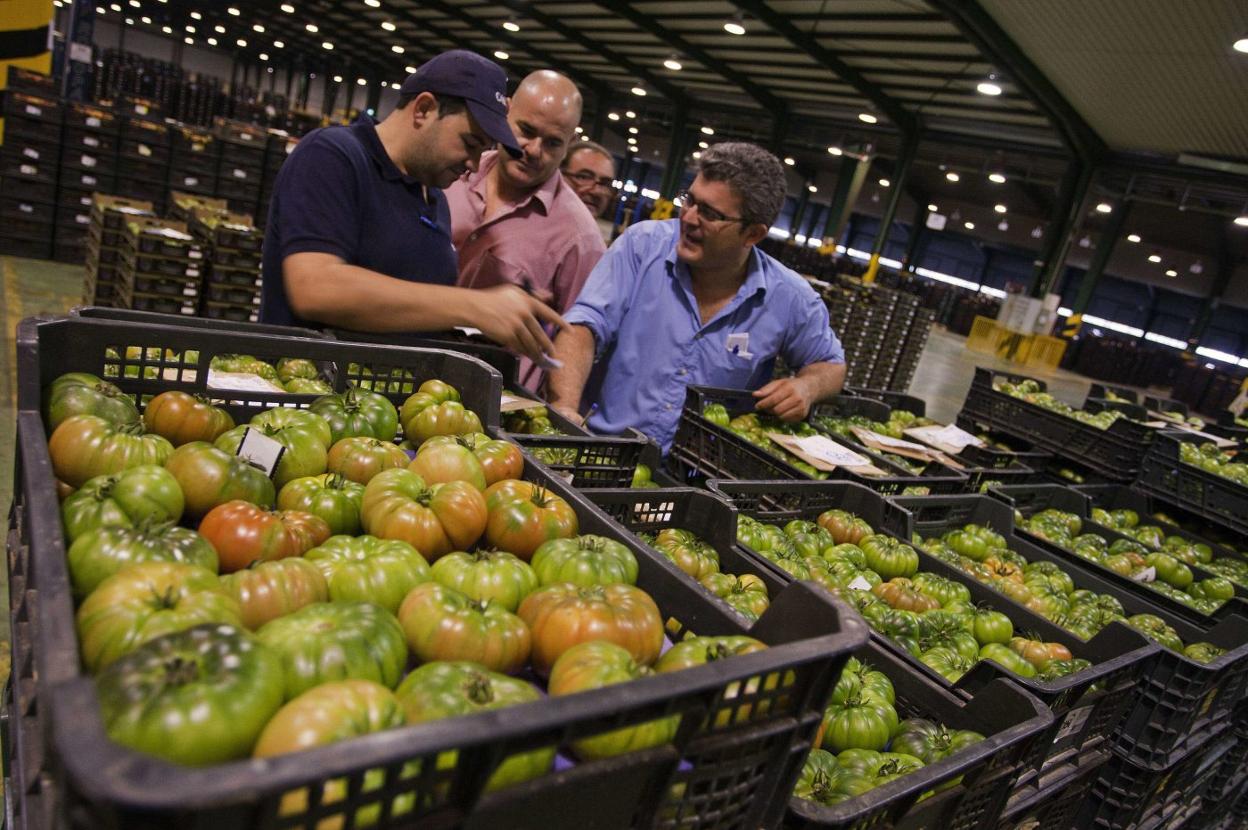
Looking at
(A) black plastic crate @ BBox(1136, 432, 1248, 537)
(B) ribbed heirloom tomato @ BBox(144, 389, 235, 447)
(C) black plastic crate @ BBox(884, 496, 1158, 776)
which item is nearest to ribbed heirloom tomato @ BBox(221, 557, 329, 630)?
(B) ribbed heirloom tomato @ BBox(144, 389, 235, 447)

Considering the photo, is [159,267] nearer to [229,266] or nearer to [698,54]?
[229,266]

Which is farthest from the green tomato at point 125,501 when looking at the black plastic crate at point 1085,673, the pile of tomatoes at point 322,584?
the black plastic crate at point 1085,673

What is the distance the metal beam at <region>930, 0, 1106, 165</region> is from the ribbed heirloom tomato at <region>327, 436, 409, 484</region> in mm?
11254

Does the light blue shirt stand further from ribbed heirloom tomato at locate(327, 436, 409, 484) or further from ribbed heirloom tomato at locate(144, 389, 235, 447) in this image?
ribbed heirloom tomato at locate(144, 389, 235, 447)

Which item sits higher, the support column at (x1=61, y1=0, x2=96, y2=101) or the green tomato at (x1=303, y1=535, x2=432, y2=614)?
the support column at (x1=61, y1=0, x2=96, y2=101)

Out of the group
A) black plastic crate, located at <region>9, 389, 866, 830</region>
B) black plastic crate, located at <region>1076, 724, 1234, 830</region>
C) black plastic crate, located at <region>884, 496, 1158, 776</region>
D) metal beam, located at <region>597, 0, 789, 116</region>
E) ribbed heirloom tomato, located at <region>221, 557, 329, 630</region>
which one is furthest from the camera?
metal beam, located at <region>597, 0, 789, 116</region>

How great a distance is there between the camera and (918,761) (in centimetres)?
157

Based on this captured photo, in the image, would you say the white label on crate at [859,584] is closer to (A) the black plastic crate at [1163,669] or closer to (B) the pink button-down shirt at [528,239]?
(A) the black plastic crate at [1163,669]

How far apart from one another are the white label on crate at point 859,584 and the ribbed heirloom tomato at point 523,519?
1.07 m

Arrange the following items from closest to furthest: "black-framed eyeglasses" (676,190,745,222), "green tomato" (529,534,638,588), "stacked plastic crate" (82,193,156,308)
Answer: "green tomato" (529,534,638,588) < "black-framed eyeglasses" (676,190,745,222) < "stacked plastic crate" (82,193,156,308)

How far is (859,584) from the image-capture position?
224 centimetres

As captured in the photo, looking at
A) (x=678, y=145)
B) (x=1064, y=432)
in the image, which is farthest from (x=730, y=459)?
(x=678, y=145)

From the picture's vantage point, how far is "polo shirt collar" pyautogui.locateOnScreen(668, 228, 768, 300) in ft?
10.3

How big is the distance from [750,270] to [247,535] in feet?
8.19
